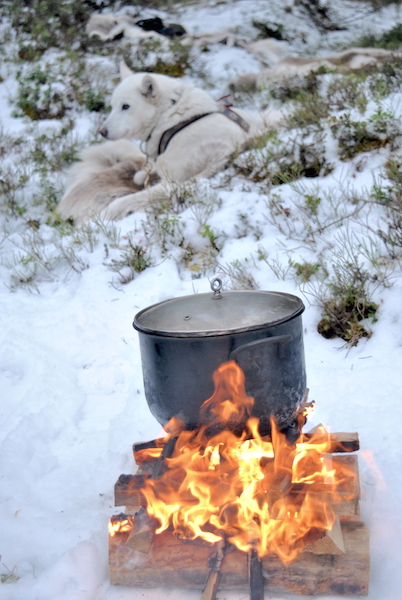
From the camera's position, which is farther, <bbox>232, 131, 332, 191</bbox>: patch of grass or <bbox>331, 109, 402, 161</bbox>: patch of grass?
<bbox>232, 131, 332, 191</bbox>: patch of grass

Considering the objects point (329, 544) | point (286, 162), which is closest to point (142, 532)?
point (329, 544)

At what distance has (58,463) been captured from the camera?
95.3 inches

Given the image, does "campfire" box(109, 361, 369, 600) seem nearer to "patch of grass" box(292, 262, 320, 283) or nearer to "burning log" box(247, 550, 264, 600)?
"burning log" box(247, 550, 264, 600)

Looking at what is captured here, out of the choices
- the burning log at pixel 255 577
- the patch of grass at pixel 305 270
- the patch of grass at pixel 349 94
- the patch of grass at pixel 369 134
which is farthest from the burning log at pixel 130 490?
the patch of grass at pixel 349 94

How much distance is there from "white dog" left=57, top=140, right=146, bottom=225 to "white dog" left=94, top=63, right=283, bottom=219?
0.30 meters

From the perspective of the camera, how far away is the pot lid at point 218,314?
1.69 m

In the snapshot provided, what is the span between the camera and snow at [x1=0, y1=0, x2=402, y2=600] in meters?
1.85

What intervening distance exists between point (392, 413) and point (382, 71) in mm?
4341

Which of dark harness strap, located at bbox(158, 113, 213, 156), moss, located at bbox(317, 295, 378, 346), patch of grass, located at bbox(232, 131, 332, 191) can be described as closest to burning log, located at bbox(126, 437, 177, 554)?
moss, located at bbox(317, 295, 378, 346)

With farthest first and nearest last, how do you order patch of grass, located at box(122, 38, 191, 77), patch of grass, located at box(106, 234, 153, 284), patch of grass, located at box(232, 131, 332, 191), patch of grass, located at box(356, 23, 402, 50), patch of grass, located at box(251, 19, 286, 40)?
1. patch of grass, located at box(251, 19, 286, 40)
2. patch of grass, located at box(356, 23, 402, 50)
3. patch of grass, located at box(122, 38, 191, 77)
4. patch of grass, located at box(232, 131, 332, 191)
5. patch of grass, located at box(106, 234, 153, 284)

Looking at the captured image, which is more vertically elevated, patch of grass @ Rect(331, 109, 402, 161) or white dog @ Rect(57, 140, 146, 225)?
patch of grass @ Rect(331, 109, 402, 161)

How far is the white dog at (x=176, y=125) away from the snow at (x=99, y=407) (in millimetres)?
1010

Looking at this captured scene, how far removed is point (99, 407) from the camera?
284 centimetres

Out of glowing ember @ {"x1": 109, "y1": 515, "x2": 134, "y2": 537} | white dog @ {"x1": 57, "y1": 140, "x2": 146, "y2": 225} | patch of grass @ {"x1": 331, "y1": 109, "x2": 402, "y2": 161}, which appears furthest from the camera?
white dog @ {"x1": 57, "y1": 140, "x2": 146, "y2": 225}
